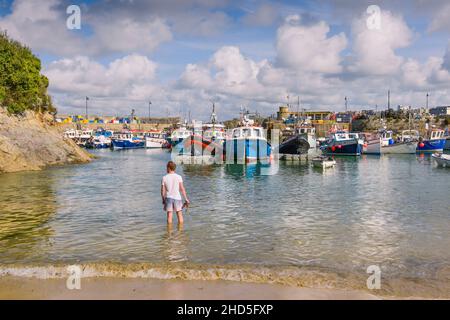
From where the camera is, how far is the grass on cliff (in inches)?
1427

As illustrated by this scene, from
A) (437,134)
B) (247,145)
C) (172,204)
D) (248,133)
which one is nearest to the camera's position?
(172,204)

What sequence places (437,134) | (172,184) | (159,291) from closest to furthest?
(159,291)
(172,184)
(437,134)

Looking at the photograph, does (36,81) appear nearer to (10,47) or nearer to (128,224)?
(10,47)

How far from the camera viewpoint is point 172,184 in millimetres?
11727

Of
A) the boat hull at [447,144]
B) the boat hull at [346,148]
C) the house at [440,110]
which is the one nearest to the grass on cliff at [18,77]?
the boat hull at [346,148]

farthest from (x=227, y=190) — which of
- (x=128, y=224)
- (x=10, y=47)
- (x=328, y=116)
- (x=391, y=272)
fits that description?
(x=328, y=116)

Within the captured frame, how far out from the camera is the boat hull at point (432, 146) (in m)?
64.1

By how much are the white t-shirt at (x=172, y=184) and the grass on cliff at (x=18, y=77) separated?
29116 millimetres

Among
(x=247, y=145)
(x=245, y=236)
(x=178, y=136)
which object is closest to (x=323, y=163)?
(x=247, y=145)

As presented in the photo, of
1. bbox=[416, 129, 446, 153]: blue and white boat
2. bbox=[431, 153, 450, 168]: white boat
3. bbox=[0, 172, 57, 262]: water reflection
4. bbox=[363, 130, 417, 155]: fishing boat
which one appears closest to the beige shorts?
bbox=[0, 172, 57, 262]: water reflection

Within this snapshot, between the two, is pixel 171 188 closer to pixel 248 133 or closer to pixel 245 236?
pixel 245 236

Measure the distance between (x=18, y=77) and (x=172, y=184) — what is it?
31557 millimetres

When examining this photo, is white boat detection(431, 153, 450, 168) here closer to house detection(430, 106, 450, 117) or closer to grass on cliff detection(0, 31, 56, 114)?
grass on cliff detection(0, 31, 56, 114)
